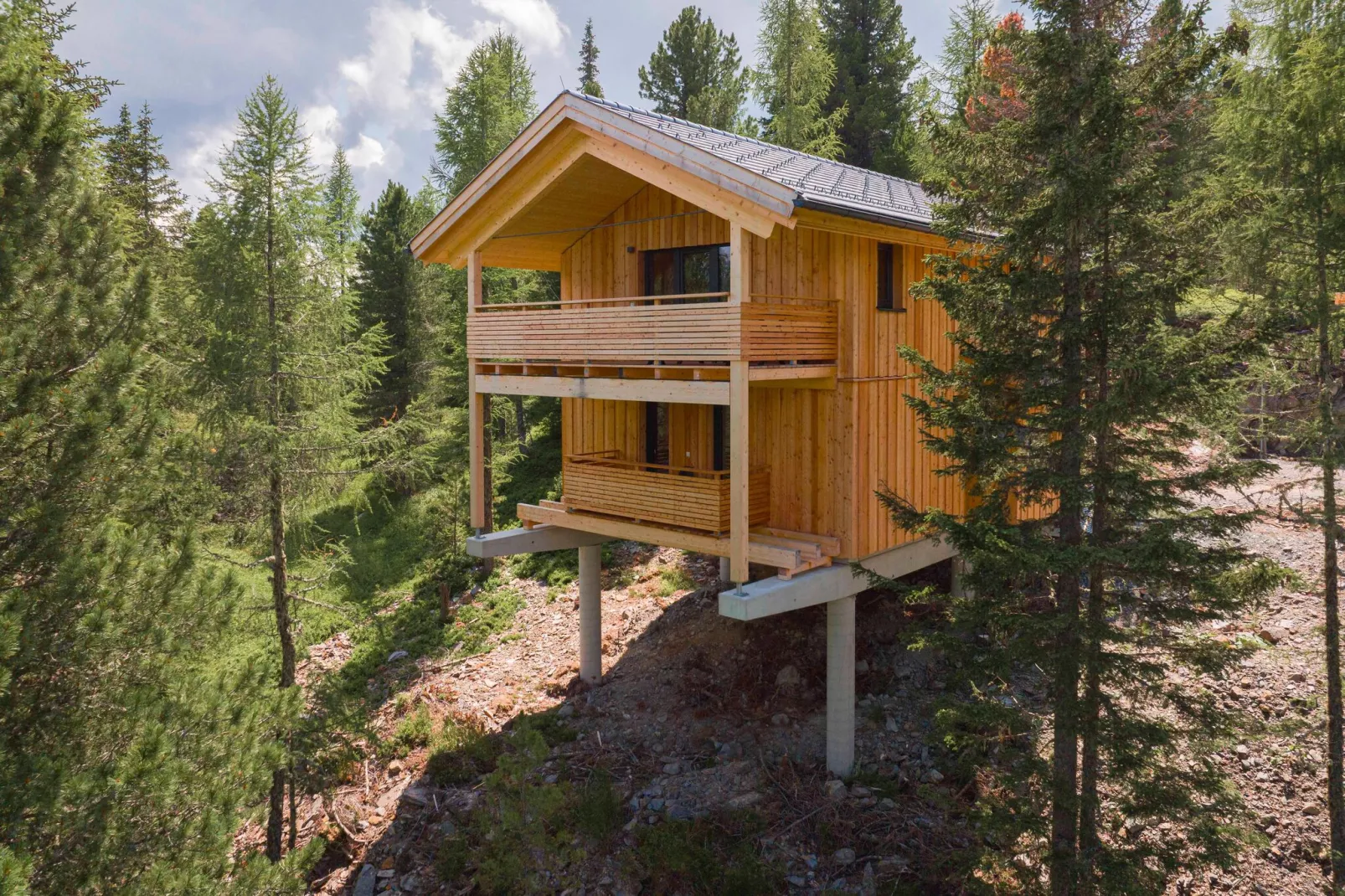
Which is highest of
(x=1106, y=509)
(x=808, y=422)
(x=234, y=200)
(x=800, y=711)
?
(x=234, y=200)

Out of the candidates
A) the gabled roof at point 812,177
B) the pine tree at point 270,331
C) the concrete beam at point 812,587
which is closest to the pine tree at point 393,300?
the pine tree at point 270,331

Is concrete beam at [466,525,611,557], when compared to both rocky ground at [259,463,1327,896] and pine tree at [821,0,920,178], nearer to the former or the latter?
rocky ground at [259,463,1327,896]

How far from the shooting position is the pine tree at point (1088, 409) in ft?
26.0

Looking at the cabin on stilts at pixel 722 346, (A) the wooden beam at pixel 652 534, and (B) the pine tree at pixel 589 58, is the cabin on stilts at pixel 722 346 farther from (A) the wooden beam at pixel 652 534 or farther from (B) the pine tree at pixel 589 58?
(B) the pine tree at pixel 589 58

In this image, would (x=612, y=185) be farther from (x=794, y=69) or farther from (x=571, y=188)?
(x=794, y=69)

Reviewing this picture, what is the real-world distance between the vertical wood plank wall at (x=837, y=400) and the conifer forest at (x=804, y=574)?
86 centimetres

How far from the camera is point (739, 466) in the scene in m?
11.1

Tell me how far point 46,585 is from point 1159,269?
11.1m

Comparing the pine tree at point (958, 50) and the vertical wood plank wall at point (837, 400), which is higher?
the pine tree at point (958, 50)

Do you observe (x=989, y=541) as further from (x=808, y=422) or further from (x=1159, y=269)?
(x=808, y=422)

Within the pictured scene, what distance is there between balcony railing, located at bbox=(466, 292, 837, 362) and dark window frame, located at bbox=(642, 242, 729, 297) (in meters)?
0.28

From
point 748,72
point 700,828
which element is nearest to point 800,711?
point 700,828

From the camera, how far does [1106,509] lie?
8.80m

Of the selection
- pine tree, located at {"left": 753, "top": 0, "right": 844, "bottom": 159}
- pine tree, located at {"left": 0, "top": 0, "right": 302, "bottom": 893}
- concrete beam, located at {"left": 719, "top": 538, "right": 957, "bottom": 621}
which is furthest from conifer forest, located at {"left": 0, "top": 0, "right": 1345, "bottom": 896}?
pine tree, located at {"left": 753, "top": 0, "right": 844, "bottom": 159}
